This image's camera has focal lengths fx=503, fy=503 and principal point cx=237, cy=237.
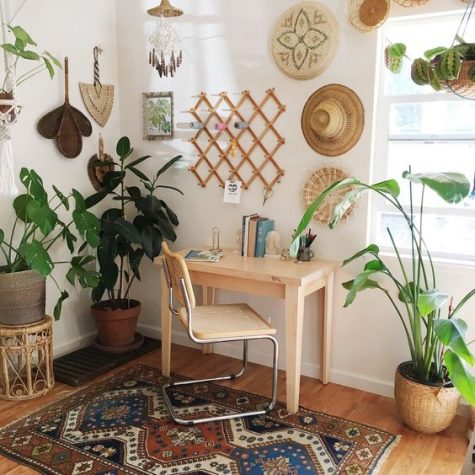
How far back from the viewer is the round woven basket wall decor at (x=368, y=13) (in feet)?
8.22

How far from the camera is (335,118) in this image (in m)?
2.70

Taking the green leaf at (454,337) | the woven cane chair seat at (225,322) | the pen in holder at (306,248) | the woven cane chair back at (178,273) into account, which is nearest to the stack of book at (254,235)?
the pen in holder at (306,248)

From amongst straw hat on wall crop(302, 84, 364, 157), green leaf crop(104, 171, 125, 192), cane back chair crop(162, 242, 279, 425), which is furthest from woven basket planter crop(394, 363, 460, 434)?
green leaf crop(104, 171, 125, 192)

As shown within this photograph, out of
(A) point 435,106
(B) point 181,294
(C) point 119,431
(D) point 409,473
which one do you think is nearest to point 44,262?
(B) point 181,294

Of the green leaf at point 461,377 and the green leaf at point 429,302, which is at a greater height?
the green leaf at point 429,302

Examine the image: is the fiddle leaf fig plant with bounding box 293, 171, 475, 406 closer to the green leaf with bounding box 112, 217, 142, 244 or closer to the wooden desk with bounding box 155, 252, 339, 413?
the wooden desk with bounding box 155, 252, 339, 413

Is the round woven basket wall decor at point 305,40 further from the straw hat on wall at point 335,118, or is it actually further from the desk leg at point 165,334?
the desk leg at point 165,334

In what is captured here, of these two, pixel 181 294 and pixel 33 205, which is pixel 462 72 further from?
pixel 33 205

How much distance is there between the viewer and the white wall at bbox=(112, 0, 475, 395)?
2727 mm

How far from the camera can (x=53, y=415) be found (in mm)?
2541

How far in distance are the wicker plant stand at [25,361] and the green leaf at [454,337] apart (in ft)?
6.62

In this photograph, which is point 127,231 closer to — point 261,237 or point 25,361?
point 261,237

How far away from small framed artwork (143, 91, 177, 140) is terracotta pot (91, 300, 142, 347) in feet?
3.95

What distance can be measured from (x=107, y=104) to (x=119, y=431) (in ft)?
7.20
